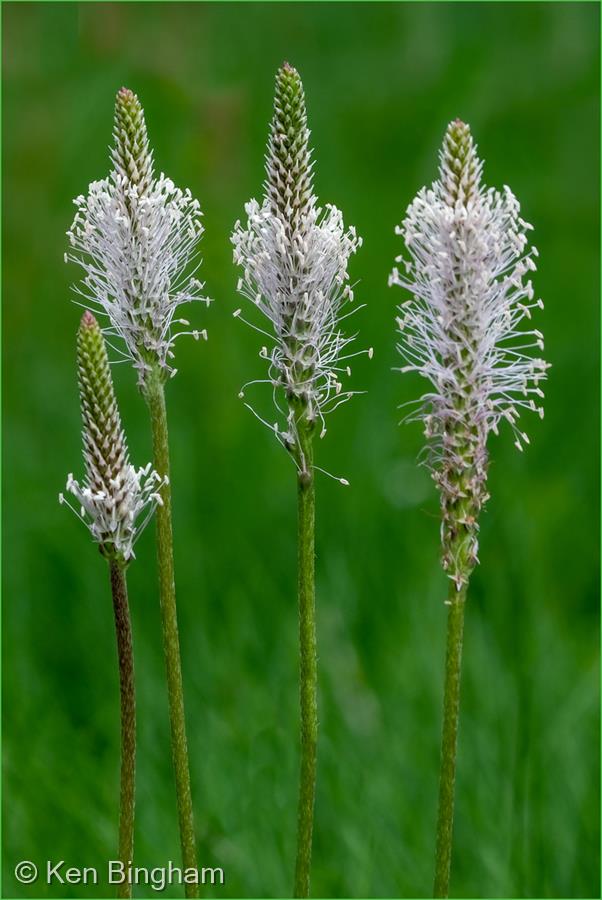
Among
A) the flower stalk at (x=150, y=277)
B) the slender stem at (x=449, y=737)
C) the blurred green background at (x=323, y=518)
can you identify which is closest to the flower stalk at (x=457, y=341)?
the slender stem at (x=449, y=737)

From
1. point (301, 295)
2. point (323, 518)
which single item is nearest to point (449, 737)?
point (301, 295)

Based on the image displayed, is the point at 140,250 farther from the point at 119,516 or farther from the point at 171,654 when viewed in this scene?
the point at 171,654

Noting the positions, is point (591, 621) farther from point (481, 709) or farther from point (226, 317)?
point (226, 317)

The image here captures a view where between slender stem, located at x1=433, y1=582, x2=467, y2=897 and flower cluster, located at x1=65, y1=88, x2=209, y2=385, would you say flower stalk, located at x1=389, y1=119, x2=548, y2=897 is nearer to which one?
slender stem, located at x1=433, y1=582, x2=467, y2=897

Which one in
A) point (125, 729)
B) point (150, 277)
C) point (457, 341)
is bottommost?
point (125, 729)

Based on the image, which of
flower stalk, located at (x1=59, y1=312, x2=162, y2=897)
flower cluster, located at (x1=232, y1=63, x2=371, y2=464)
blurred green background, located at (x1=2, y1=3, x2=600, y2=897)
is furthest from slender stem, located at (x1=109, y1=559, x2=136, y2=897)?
blurred green background, located at (x1=2, y1=3, x2=600, y2=897)

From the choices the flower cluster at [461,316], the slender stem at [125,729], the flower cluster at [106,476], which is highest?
the flower cluster at [461,316]

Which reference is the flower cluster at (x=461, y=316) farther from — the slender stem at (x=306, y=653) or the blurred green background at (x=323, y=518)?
the blurred green background at (x=323, y=518)
